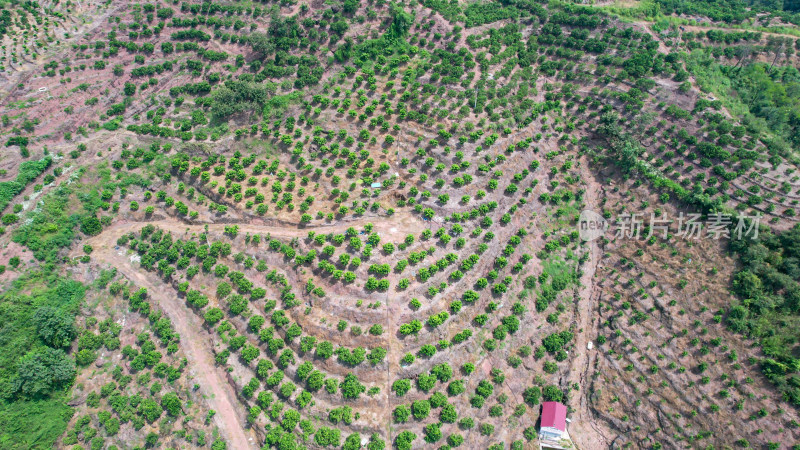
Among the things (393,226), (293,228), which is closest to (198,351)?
(293,228)

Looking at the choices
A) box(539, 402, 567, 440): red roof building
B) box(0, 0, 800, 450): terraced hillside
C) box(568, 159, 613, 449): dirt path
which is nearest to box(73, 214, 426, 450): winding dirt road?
box(0, 0, 800, 450): terraced hillside

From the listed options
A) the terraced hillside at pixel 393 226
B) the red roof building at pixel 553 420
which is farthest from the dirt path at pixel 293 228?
the red roof building at pixel 553 420

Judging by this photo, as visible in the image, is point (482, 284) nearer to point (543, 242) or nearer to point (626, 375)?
point (543, 242)

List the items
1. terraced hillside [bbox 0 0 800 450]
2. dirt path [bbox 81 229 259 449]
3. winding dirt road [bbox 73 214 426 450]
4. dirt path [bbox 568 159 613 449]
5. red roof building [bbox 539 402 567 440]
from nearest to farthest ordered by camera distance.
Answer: dirt path [bbox 81 229 259 449], winding dirt road [bbox 73 214 426 450], terraced hillside [bbox 0 0 800 450], red roof building [bbox 539 402 567 440], dirt path [bbox 568 159 613 449]

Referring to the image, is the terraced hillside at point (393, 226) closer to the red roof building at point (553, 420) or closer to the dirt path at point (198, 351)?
the dirt path at point (198, 351)

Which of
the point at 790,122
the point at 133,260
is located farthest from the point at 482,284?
the point at 790,122

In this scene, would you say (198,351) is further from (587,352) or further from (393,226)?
(587,352)

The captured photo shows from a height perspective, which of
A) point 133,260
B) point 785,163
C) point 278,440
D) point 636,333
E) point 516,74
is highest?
point 516,74

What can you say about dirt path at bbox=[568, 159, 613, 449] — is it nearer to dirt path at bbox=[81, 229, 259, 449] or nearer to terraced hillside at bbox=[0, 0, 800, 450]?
terraced hillside at bbox=[0, 0, 800, 450]
